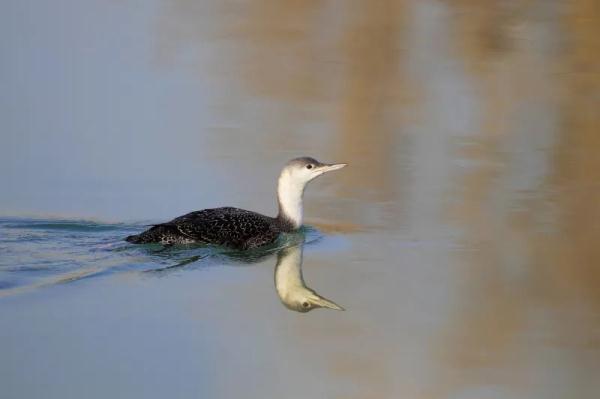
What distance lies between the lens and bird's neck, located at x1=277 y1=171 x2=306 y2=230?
9523mm

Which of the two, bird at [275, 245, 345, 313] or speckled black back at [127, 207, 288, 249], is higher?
speckled black back at [127, 207, 288, 249]

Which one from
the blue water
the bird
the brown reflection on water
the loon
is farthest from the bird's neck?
the bird

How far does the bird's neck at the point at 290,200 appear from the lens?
31.2ft

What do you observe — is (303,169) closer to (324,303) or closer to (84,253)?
(84,253)

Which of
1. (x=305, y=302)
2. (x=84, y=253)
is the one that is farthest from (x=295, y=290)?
(x=84, y=253)

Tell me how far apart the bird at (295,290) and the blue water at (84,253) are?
0.29 m

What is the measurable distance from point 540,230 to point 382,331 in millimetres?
2415

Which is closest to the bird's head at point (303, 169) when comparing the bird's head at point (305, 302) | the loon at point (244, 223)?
the loon at point (244, 223)

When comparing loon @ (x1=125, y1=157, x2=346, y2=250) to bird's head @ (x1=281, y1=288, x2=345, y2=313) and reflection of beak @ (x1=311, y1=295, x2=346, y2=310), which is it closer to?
bird's head @ (x1=281, y1=288, x2=345, y2=313)

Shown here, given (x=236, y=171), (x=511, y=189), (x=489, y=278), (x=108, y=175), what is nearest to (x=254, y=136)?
(x=236, y=171)

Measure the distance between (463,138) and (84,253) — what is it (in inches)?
151

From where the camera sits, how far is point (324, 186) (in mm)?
10492

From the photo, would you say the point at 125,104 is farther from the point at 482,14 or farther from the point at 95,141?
the point at 482,14

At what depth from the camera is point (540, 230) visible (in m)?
9.09
